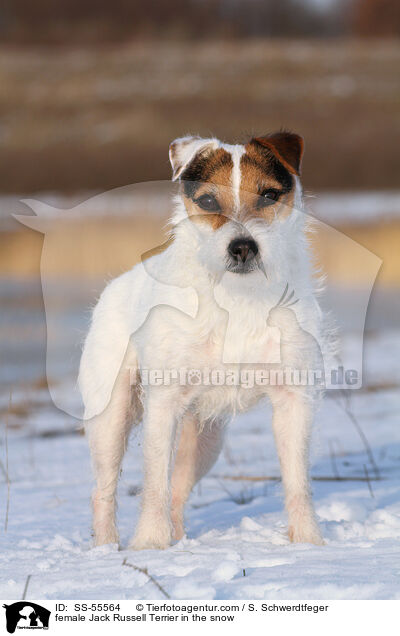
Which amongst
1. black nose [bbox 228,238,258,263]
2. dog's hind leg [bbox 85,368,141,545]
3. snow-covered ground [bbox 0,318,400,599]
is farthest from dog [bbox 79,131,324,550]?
snow-covered ground [bbox 0,318,400,599]

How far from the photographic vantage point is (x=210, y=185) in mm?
5082

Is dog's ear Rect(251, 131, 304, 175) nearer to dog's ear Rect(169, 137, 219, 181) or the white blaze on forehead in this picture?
the white blaze on forehead

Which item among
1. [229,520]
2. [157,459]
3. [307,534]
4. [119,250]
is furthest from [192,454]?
[119,250]

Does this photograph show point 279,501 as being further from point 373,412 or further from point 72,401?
point 72,401

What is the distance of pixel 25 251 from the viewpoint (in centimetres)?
2259

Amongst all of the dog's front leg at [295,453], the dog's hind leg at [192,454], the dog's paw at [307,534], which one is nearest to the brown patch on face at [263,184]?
the dog's front leg at [295,453]

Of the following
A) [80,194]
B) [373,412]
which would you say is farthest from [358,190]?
[373,412]

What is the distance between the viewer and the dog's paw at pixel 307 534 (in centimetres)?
488

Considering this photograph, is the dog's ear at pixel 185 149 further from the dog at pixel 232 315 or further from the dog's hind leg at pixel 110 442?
the dog's hind leg at pixel 110 442

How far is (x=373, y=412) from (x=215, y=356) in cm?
436

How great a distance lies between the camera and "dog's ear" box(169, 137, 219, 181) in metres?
5.25

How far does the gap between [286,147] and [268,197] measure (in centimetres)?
39
